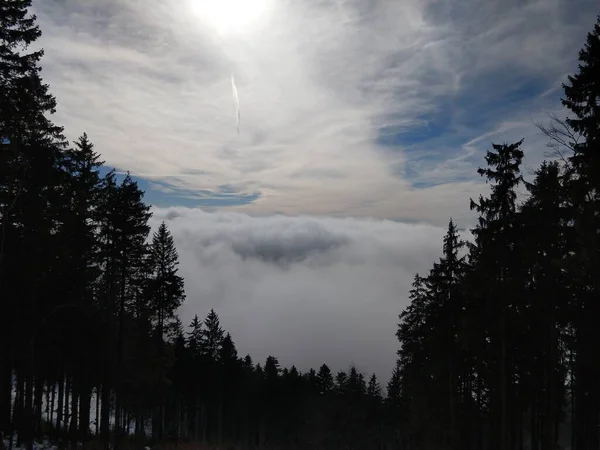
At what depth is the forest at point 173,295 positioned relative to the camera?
17.0 meters

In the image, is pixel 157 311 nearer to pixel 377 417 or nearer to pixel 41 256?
pixel 41 256

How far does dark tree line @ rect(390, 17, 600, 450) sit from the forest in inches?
3.1

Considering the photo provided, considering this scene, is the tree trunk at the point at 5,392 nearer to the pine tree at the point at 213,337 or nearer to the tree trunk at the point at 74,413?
the tree trunk at the point at 74,413

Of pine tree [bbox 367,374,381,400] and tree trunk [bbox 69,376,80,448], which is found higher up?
tree trunk [bbox 69,376,80,448]

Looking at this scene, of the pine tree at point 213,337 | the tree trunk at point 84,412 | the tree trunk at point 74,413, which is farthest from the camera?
the pine tree at point 213,337

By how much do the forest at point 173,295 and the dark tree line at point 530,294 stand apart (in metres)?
0.08

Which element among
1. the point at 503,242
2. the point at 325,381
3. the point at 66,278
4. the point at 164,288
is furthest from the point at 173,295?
the point at 325,381

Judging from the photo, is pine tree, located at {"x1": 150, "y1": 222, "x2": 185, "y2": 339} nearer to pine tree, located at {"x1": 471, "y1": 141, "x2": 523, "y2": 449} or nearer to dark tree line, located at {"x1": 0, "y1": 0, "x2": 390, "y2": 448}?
dark tree line, located at {"x1": 0, "y1": 0, "x2": 390, "y2": 448}

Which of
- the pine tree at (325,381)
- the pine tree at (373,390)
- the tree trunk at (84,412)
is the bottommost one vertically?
the pine tree at (373,390)

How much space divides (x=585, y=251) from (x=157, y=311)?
2907cm

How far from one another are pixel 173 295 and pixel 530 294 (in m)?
25.0

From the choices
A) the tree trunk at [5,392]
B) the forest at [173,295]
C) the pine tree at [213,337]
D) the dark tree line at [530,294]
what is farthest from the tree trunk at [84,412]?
the pine tree at [213,337]

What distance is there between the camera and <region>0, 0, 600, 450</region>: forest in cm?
1695

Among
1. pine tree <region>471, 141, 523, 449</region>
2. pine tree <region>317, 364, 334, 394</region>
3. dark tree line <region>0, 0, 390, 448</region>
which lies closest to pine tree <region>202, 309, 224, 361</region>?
dark tree line <region>0, 0, 390, 448</region>
